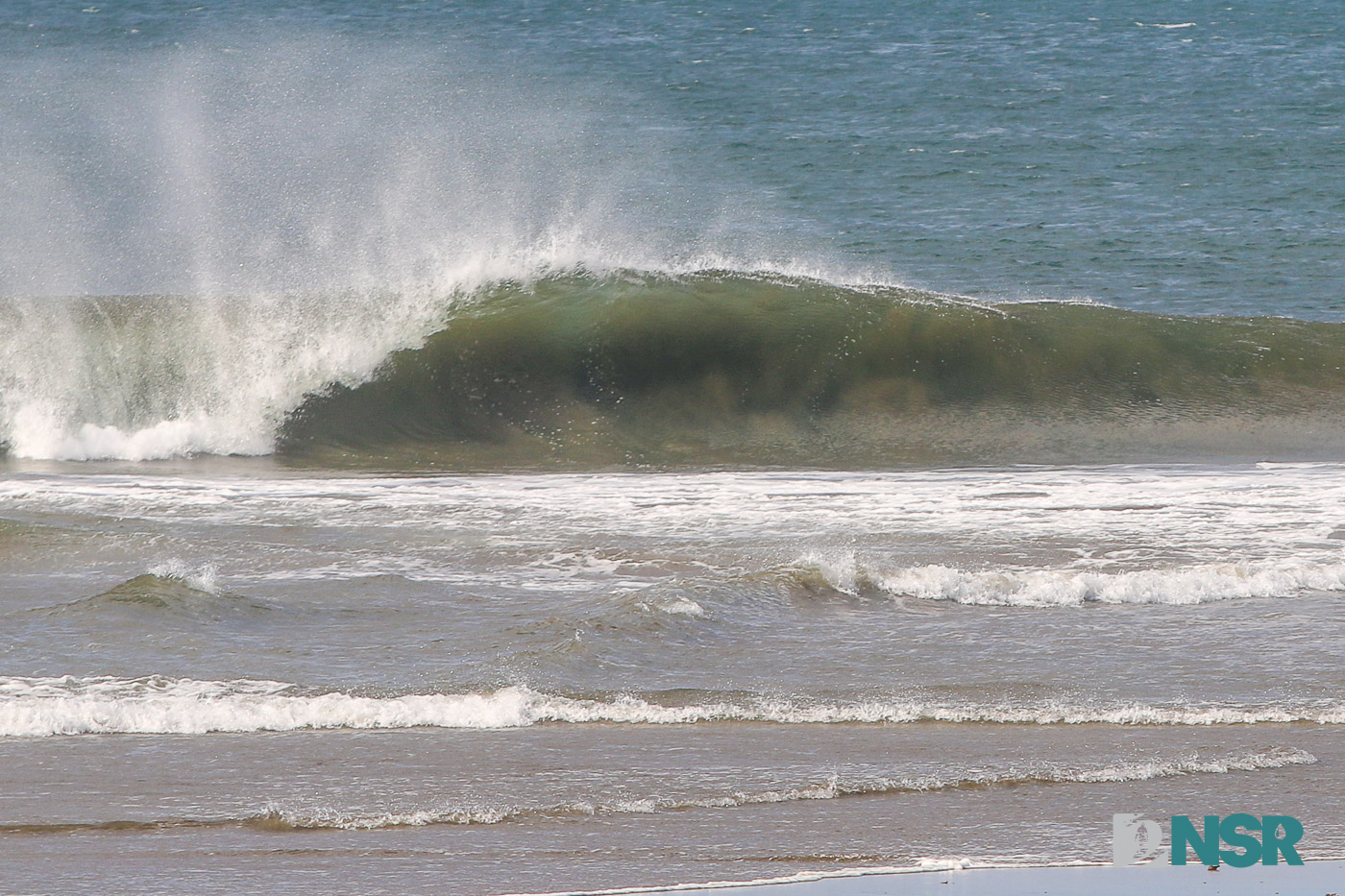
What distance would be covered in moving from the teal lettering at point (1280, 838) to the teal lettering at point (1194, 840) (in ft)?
0.42

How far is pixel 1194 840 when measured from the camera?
4008 mm

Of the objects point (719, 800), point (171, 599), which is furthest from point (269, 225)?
point (719, 800)

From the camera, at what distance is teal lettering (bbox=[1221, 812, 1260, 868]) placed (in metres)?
3.90

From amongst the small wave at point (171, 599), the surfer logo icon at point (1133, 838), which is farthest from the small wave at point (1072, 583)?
the small wave at point (171, 599)

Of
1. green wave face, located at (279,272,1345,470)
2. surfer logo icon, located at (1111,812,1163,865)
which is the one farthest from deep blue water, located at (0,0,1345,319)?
surfer logo icon, located at (1111,812,1163,865)

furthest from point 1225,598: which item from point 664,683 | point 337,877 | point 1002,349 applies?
point 1002,349

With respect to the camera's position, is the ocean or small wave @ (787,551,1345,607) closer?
the ocean

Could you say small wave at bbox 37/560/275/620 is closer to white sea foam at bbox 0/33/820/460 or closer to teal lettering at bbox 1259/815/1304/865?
teal lettering at bbox 1259/815/1304/865

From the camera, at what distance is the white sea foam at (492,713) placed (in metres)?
4.96

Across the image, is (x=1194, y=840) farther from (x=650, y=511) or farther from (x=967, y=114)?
(x=967, y=114)

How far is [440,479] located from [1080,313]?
7.50 m

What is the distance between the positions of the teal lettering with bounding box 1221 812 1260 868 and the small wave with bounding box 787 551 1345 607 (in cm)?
242

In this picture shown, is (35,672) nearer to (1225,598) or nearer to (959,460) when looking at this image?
(1225,598)

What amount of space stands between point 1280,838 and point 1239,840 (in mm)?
113
